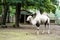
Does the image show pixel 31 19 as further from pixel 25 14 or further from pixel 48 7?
pixel 25 14

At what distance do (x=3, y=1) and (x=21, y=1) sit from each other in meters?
3.87

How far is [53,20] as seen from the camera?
1998 inches

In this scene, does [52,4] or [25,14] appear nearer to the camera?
[52,4]

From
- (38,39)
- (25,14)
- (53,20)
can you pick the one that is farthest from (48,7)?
(53,20)

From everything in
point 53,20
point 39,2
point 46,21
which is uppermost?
point 39,2

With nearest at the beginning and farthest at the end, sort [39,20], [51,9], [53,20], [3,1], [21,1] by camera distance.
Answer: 1. [39,20]
2. [21,1]
3. [3,1]
4. [51,9]
5. [53,20]

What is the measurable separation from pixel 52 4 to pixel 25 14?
20.5 m

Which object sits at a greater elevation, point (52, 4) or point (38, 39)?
point (52, 4)

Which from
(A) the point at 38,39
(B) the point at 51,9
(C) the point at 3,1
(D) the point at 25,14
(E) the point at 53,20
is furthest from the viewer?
(E) the point at 53,20

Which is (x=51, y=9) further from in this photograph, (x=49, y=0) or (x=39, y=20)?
(x=39, y=20)

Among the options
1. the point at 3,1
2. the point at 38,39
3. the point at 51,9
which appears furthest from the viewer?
the point at 51,9

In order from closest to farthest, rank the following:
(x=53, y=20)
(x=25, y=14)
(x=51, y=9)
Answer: (x=51, y=9) → (x=25, y=14) → (x=53, y=20)

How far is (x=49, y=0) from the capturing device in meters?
26.3

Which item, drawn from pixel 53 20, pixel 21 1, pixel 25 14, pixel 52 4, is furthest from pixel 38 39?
pixel 53 20
